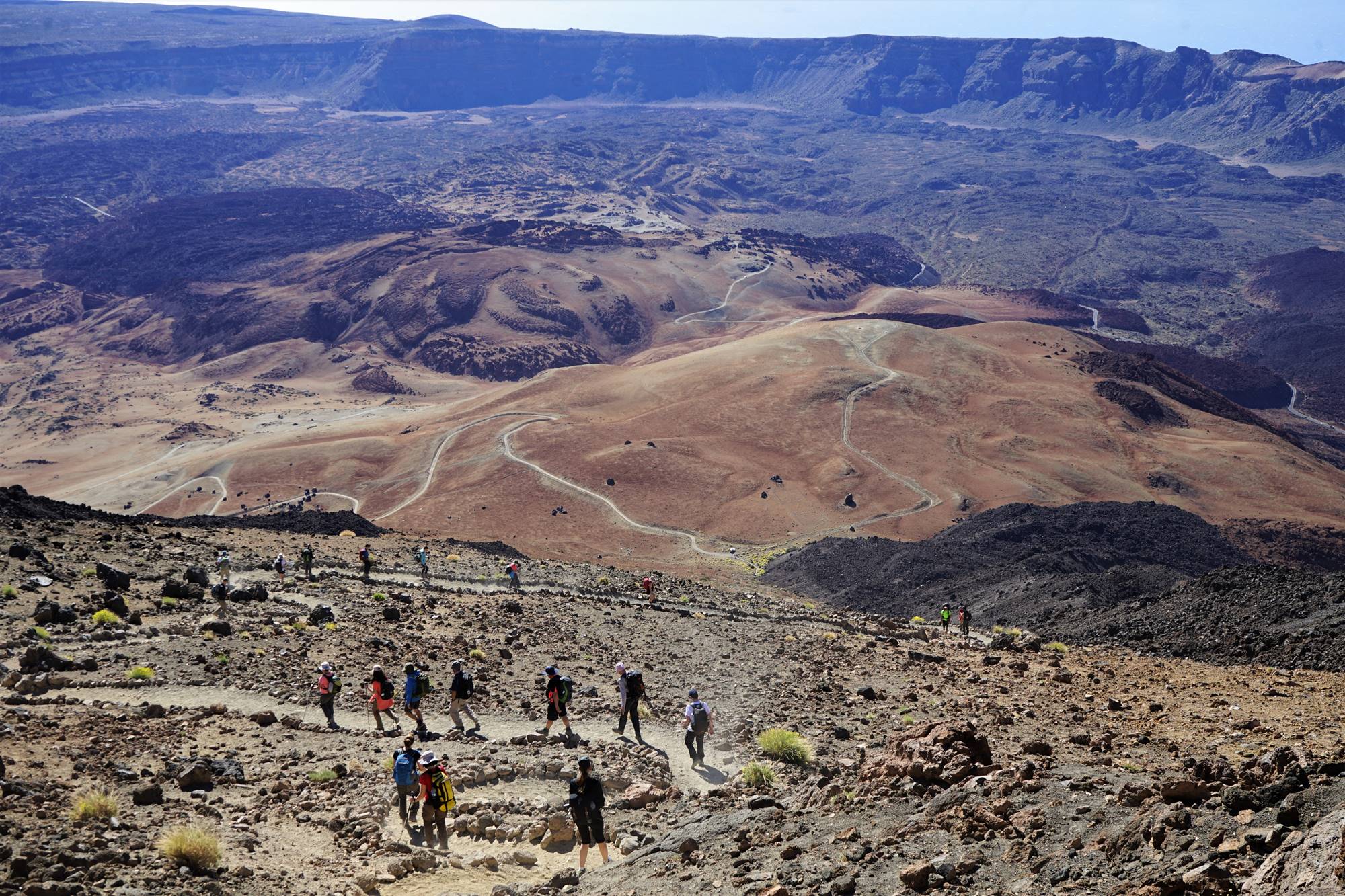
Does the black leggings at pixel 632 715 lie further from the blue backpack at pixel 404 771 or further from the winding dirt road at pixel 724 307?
the winding dirt road at pixel 724 307

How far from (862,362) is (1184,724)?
199 ft

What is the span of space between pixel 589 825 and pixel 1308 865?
24.6 feet

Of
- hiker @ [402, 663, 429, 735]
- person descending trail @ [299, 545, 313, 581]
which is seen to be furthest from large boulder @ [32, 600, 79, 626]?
person descending trail @ [299, 545, 313, 581]

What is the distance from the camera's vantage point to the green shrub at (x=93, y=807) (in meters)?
11.1

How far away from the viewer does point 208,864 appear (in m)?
10.6

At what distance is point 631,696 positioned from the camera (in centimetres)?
1684

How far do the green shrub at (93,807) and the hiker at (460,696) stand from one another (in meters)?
5.96

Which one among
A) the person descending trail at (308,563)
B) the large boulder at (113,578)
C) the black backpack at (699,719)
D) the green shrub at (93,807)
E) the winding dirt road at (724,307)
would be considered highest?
the green shrub at (93,807)

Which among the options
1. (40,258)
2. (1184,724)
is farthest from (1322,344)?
(40,258)

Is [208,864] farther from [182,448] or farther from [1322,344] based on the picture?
[1322,344]

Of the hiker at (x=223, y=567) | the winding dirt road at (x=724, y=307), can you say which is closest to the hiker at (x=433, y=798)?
the hiker at (x=223, y=567)

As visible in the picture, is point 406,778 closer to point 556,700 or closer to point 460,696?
point 556,700

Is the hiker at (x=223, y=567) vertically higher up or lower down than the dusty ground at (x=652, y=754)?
lower down

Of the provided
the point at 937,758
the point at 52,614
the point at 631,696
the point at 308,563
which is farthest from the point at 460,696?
the point at 308,563
